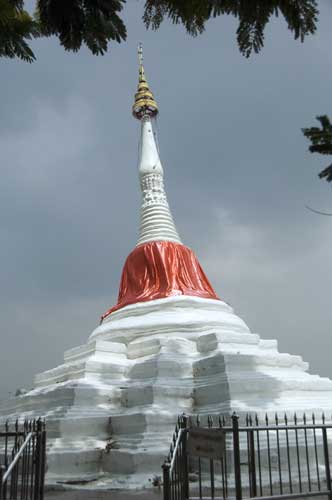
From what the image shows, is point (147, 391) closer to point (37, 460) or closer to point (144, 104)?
point (37, 460)

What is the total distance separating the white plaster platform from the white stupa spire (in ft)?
16.5

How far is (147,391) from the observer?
12055 millimetres

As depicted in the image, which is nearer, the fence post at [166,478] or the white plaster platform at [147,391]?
the fence post at [166,478]

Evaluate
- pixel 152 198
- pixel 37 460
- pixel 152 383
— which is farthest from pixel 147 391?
pixel 152 198

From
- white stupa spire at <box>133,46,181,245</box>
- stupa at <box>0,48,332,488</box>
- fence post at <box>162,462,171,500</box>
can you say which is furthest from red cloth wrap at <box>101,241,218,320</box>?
fence post at <box>162,462,171,500</box>

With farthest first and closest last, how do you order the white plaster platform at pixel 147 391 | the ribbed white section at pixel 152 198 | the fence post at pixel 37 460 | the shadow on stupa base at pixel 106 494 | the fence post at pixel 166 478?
1. the ribbed white section at pixel 152 198
2. the white plaster platform at pixel 147 391
3. the shadow on stupa base at pixel 106 494
4. the fence post at pixel 37 460
5. the fence post at pixel 166 478

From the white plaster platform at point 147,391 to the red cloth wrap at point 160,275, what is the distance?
1.91 metres

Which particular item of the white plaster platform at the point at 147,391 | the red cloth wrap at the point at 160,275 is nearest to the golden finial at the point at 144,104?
the red cloth wrap at the point at 160,275

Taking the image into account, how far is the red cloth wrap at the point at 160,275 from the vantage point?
1773cm

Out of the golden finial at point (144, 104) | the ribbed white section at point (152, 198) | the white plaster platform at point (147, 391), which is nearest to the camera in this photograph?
the white plaster platform at point (147, 391)

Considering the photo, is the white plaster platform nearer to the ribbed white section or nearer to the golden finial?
the ribbed white section

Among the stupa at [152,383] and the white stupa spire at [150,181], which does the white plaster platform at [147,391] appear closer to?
the stupa at [152,383]

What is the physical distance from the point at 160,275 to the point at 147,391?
669 centimetres

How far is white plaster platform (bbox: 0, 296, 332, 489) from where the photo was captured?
A: 10.6 meters
